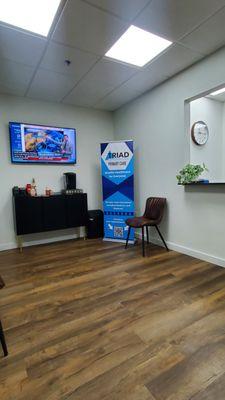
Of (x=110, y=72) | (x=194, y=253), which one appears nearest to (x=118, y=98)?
(x=110, y=72)

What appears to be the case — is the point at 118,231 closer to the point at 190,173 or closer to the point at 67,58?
the point at 190,173

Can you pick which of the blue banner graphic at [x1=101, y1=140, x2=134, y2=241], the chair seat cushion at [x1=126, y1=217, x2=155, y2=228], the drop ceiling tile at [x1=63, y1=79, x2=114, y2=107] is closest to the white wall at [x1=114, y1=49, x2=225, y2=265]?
the blue banner graphic at [x1=101, y1=140, x2=134, y2=241]

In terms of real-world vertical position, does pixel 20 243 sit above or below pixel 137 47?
below

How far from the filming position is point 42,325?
1.82 metres

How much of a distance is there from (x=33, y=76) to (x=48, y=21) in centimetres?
117

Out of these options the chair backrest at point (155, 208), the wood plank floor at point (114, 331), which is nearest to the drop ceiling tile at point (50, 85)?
the chair backrest at point (155, 208)

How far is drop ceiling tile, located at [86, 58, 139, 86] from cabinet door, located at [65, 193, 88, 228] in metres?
2.01

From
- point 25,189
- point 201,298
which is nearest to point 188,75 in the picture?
point 201,298

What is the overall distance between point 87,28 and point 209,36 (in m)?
1.31

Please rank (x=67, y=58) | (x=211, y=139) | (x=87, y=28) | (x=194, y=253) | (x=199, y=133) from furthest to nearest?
(x=211, y=139)
(x=199, y=133)
(x=194, y=253)
(x=67, y=58)
(x=87, y=28)

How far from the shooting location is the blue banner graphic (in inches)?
158

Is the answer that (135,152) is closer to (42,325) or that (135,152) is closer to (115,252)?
(115,252)

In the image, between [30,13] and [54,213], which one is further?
[54,213]

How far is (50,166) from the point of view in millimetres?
4266
